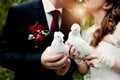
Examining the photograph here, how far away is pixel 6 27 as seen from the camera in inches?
75.4

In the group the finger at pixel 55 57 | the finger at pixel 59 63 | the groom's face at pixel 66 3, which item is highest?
the groom's face at pixel 66 3

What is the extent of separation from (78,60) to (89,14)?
31cm

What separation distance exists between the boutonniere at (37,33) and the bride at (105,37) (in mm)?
201

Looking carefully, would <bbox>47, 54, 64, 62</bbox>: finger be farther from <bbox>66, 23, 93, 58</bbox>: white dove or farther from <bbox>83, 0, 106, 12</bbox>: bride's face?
<bbox>83, 0, 106, 12</bbox>: bride's face

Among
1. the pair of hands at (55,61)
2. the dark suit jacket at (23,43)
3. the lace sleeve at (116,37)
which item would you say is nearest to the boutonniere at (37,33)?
the dark suit jacket at (23,43)

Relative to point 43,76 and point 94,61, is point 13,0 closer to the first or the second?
point 43,76

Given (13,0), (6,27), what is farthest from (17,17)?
(13,0)

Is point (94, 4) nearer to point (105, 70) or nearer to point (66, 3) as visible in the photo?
point (66, 3)

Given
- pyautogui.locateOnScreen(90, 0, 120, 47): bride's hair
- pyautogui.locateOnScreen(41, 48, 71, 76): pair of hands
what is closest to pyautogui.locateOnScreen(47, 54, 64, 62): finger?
pyautogui.locateOnScreen(41, 48, 71, 76): pair of hands

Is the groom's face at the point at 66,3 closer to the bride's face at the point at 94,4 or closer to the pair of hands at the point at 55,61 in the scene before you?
the bride's face at the point at 94,4

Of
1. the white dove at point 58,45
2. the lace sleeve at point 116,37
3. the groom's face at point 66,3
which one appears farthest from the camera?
the groom's face at point 66,3

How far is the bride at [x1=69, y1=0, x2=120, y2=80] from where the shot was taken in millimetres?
1872

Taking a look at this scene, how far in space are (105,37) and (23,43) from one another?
364 millimetres

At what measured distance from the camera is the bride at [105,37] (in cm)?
187
